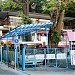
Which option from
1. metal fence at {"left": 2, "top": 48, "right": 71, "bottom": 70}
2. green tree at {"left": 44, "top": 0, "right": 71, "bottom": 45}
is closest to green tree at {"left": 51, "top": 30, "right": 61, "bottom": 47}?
green tree at {"left": 44, "top": 0, "right": 71, "bottom": 45}

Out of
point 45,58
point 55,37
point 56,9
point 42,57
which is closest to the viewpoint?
point 42,57

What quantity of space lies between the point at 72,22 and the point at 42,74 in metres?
43.2

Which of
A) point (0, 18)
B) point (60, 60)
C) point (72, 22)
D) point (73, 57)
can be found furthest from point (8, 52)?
point (72, 22)

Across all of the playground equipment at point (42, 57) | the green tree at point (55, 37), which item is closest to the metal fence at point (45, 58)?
the playground equipment at point (42, 57)

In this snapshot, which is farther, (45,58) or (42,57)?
(45,58)

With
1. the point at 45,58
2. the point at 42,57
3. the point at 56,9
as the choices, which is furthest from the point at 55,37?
the point at 42,57

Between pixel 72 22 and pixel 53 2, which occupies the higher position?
pixel 53 2

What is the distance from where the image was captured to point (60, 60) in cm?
2556

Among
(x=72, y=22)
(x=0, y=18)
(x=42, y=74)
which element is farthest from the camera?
(x=72, y=22)

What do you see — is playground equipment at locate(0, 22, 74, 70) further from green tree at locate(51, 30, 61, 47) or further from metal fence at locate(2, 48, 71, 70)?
green tree at locate(51, 30, 61, 47)

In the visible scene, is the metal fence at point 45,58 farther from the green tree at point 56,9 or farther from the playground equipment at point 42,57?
the green tree at point 56,9

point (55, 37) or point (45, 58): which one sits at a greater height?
point (55, 37)

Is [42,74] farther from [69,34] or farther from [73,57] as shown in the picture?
[69,34]

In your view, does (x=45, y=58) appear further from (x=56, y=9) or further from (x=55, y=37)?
(x=56, y=9)
